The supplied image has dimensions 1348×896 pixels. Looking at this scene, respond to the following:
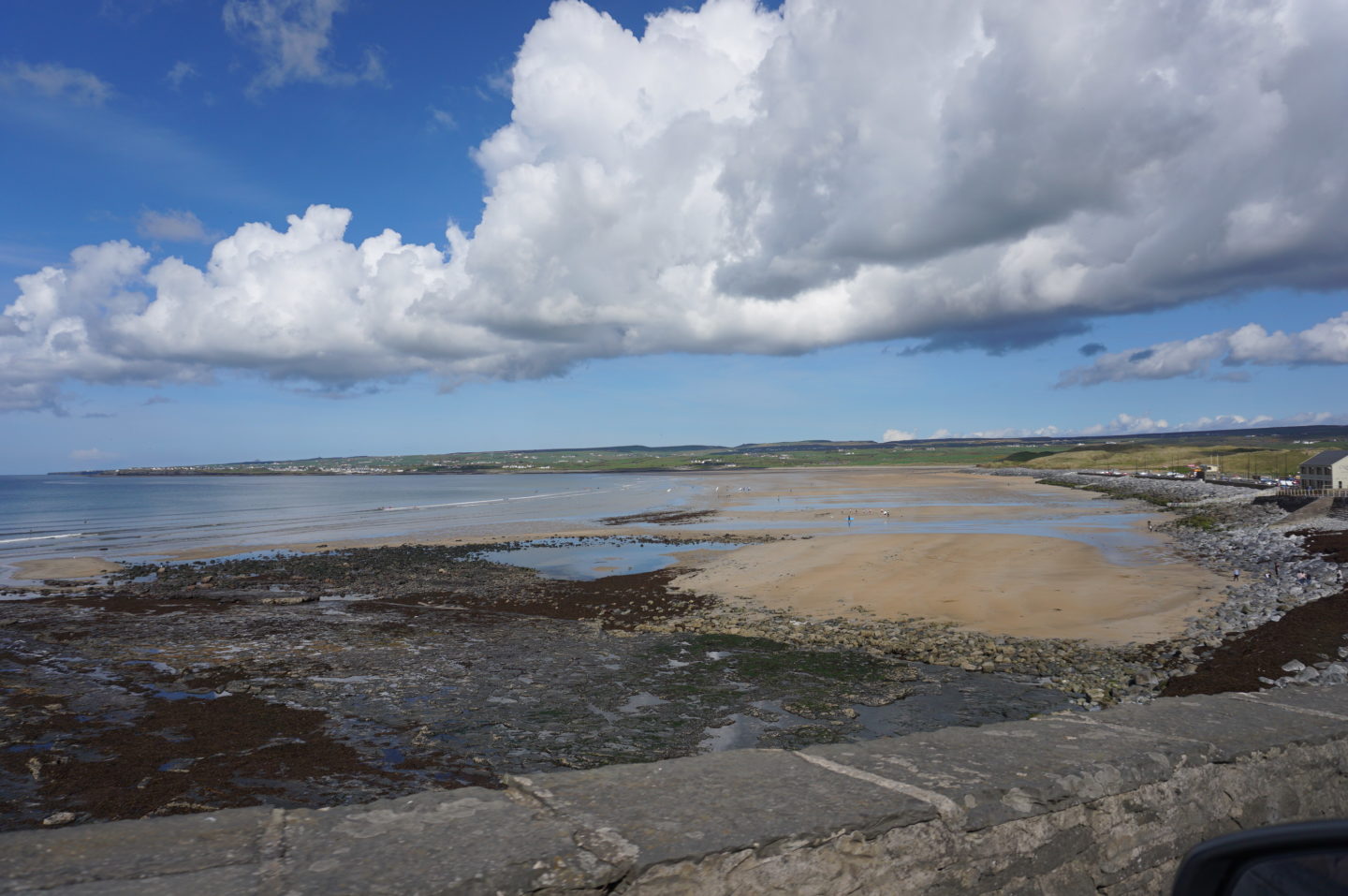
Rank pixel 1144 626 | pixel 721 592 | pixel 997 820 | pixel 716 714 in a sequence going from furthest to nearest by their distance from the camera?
pixel 721 592 < pixel 1144 626 < pixel 716 714 < pixel 997 820

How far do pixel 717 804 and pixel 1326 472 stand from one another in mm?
74825

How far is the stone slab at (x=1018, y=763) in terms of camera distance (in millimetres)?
3109

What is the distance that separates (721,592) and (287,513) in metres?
58.0

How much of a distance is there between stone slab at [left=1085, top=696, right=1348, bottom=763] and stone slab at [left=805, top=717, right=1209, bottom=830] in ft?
0.52

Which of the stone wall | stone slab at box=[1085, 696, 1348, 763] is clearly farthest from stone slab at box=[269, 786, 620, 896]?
stone slab at box=[1085, 696, 1348, 763]

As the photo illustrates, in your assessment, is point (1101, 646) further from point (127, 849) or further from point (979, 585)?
point (127, 849)

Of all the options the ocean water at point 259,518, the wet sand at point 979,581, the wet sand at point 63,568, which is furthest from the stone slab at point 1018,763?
the ocean water at point 259,518

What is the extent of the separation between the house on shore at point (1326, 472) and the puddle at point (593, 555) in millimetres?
49247

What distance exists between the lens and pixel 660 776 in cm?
340

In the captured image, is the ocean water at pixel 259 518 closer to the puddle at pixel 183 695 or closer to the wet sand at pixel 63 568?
the wet sand at pixel 63 568

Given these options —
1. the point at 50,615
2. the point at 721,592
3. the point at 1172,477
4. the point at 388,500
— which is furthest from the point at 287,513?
the point at 1172,477

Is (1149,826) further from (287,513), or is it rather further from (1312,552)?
(287,513)

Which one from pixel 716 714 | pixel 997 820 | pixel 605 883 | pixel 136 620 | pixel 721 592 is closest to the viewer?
pixel 605 883

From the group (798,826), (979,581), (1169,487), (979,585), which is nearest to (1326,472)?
(1169,487)
